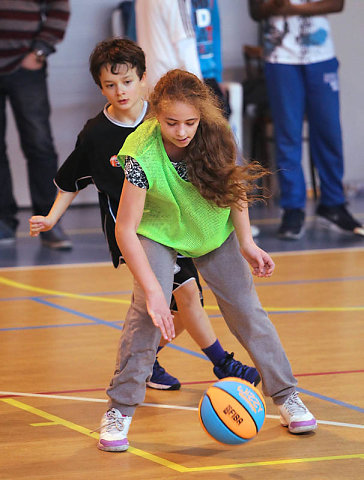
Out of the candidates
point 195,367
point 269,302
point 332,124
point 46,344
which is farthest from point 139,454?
point 332,124

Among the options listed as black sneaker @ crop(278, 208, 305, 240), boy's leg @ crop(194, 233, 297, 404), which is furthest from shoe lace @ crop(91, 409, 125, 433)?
black sneaker @ crop(278, 208, 305, 240)

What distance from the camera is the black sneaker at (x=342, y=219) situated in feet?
18.7

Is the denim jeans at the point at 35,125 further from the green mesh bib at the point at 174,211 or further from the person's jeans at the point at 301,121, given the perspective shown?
the green mesh bib at the point at 174,211

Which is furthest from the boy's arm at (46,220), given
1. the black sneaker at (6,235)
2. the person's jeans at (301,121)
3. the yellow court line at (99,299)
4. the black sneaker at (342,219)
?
the black sneaker at (342,219)

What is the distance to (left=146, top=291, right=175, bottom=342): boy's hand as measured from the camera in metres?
2.30

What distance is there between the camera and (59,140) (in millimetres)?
7543

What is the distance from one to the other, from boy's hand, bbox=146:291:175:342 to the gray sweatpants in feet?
0.33

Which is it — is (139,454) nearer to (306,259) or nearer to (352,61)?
(306,259)

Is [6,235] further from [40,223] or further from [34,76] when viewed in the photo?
[40,223]

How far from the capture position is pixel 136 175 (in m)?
2.37

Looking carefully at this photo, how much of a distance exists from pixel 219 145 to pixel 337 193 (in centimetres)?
337

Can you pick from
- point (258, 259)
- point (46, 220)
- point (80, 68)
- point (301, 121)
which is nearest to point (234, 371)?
point (258, 259)

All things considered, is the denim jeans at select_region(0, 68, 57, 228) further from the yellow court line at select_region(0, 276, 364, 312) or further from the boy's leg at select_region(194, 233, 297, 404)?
the boy's leg at select_region(194, 233, 297, 404)

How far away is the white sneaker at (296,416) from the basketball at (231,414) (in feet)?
0.50
